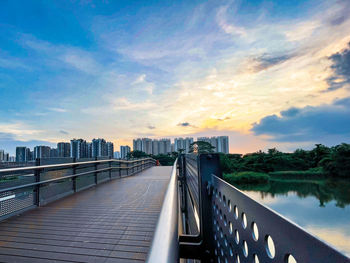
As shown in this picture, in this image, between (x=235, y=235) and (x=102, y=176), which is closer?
(x=235, y=235)

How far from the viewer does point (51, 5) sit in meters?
9.80

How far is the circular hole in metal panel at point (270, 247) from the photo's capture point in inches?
25.2

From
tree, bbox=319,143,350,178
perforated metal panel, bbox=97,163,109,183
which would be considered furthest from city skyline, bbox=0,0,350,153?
tree, bbox=319,143,350,178

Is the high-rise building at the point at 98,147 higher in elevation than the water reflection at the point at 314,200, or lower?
higher

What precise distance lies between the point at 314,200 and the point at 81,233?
5193 cm

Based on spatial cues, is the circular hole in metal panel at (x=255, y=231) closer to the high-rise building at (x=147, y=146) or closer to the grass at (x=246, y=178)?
the grass at (x=246, y=178)

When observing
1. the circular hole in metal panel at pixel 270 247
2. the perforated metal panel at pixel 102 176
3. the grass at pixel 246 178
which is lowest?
the grass at pixel 246 178

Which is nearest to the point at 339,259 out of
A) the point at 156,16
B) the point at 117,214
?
the point at 117,214

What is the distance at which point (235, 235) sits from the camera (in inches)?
38.9

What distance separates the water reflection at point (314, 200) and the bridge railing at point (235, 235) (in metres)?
32.6

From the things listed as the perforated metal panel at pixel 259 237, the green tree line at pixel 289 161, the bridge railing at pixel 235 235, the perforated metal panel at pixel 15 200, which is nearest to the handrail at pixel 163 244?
the bridge railing at pixel 235 235

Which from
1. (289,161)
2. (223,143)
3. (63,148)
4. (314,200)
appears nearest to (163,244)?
(63,148)

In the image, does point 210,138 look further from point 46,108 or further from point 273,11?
point 273,11

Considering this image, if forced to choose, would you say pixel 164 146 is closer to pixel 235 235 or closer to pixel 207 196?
pixel 207 196
